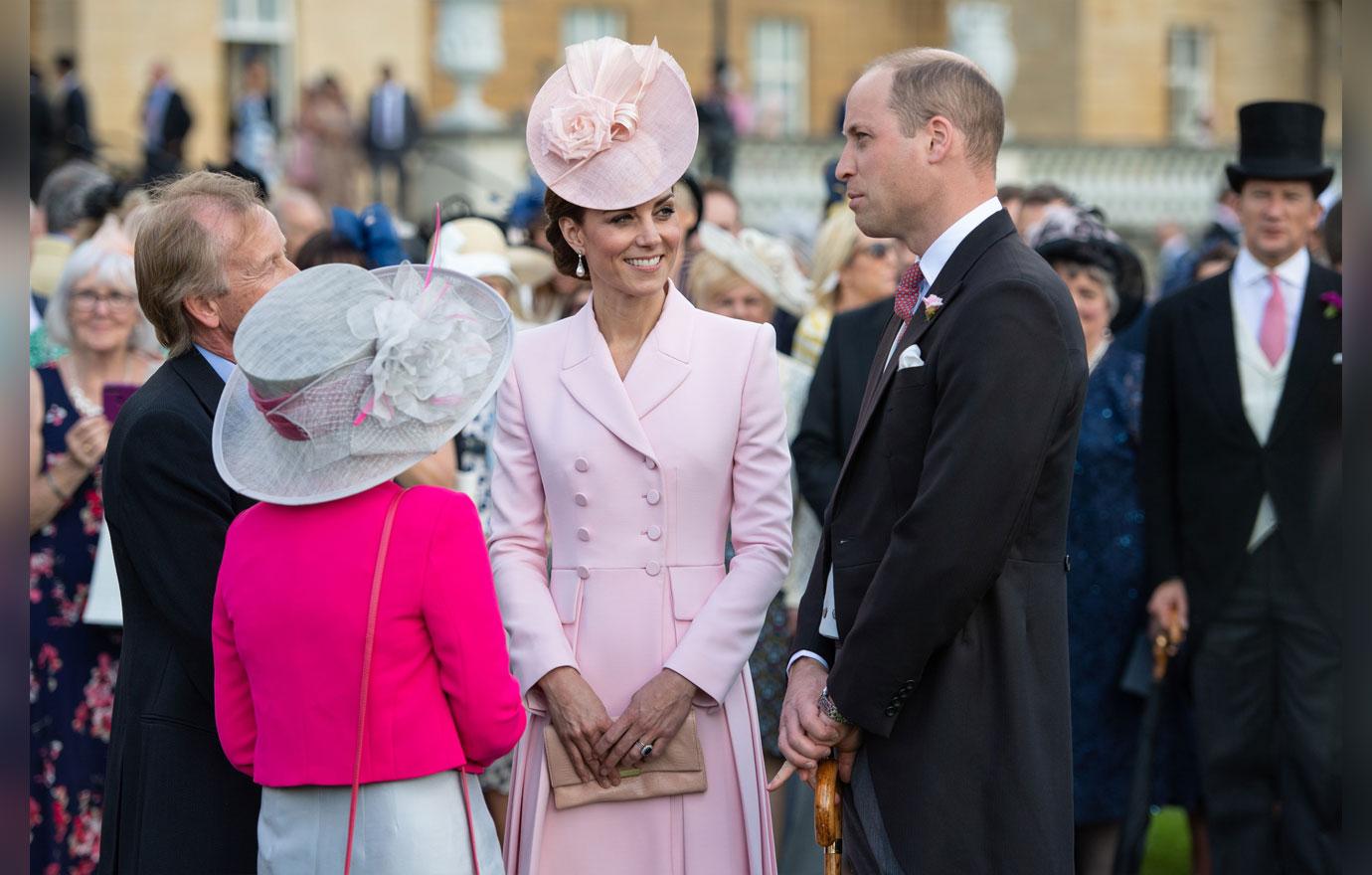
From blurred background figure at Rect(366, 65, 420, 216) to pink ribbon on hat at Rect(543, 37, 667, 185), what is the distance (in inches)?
716

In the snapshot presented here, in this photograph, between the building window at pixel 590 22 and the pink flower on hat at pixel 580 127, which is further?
the building window at pixel 590 22

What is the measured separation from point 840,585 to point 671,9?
30.6 m

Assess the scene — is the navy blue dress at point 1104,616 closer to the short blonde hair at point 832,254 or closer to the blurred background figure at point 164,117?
the short blonde hair at point 832,254

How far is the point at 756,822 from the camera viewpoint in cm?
376

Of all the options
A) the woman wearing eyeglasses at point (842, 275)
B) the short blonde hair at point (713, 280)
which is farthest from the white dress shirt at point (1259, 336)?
the short blonde hair at point (713, 280)

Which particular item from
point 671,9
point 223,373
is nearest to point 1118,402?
point 223,373

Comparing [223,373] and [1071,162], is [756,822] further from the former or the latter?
[1071,162]

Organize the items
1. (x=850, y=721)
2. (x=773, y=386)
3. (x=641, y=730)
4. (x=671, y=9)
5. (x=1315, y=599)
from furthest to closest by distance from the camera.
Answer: (x=671, y=9)
(x=1315, y=599)
(x=773, y=386)
(x=641, y=730)
(x=850, y=721)

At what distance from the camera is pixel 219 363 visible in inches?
148

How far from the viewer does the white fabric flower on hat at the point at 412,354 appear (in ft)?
10.2

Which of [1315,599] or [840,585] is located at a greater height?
[840,585]

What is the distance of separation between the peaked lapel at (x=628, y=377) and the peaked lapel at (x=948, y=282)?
509 mm

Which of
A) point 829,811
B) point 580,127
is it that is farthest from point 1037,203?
point 829,811

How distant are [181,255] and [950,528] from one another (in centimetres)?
181
